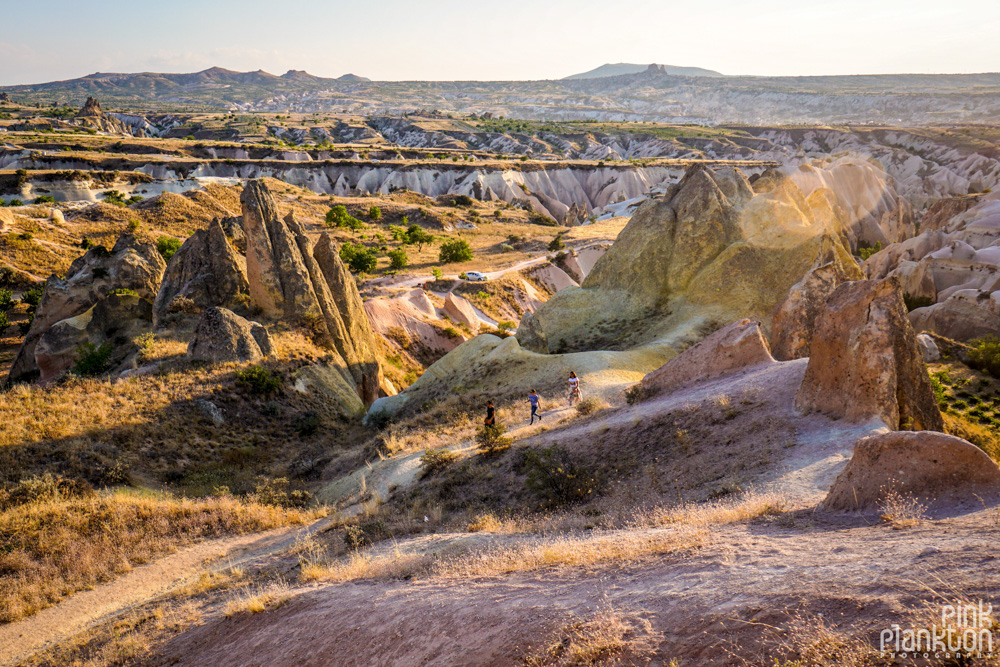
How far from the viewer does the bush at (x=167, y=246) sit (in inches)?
1654

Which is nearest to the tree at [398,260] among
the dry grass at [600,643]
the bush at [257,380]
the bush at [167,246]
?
the bush at [167,246]

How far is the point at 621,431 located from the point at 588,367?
9039mm

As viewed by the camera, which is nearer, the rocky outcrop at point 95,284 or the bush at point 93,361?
the bush at point 93,361

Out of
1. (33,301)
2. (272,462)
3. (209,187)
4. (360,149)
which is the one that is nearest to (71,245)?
(33,301)

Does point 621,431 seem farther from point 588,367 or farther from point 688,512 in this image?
point 588,367

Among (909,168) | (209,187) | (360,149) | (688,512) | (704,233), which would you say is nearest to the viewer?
(688,512)

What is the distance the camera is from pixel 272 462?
827 inches

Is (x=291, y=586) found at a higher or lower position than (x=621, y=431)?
lower

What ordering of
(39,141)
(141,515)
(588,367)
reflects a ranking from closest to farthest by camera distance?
1. (141,515)
2. (588,367)
3. (39,141)

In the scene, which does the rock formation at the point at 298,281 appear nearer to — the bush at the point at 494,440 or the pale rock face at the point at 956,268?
the bush at the point at 494,440

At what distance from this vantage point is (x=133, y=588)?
1194cm

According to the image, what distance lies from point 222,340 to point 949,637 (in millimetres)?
25804

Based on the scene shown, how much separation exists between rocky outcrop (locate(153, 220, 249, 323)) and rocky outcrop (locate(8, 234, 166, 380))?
8.00ft

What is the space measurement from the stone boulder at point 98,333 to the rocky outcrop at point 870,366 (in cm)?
2740
